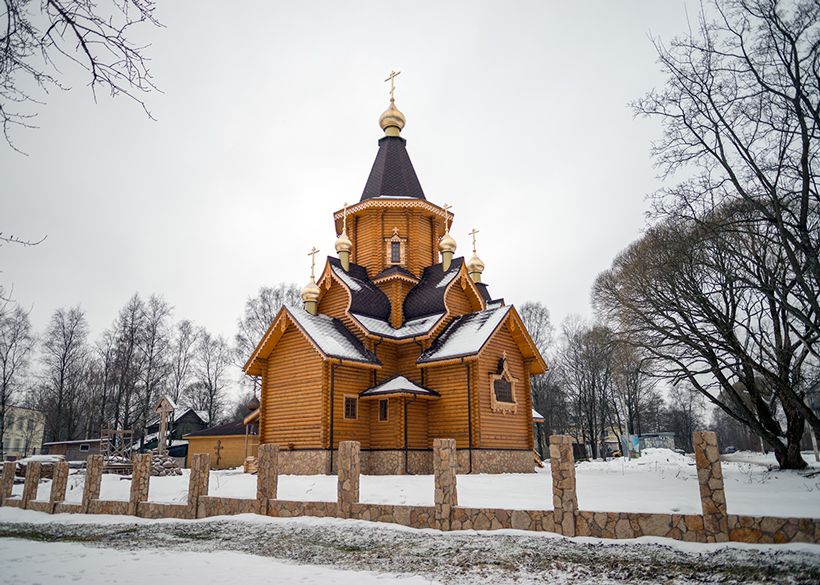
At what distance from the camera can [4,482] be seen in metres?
15.7

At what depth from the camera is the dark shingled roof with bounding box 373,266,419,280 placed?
22.7 m

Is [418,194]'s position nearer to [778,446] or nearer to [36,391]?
[778,446]

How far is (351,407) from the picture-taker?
19078mm

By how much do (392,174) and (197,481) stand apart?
1632cm

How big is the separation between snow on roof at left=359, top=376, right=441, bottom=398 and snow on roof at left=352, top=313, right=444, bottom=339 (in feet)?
5.84

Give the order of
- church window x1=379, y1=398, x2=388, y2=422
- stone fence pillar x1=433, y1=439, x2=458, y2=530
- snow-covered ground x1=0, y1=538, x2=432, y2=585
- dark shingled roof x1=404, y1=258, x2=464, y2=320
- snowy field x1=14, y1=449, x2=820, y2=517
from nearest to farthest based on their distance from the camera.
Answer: snow-covered ground x1=0, y1=538, x2=432, y2=585, stone fence pillar x1=433, y1=439, x2=458, y2=530, snowy field x1=14, y1=449, x2=820, y2=517, church window x1=379, y1=398, x2=388, y2=422, dark shingled roof x1=404, y1=258, x2=464, y2=320

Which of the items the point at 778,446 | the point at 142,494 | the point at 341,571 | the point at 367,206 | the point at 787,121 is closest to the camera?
the point at 341,571

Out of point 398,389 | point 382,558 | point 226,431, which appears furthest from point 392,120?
point 382,558

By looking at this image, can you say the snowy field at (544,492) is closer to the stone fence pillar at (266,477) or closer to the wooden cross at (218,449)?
the stone fence pillar at (266,477)

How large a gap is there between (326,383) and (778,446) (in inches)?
573

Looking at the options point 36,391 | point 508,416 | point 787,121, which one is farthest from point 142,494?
point 36,391

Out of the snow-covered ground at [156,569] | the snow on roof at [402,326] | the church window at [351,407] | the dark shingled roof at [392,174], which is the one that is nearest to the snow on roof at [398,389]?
the church window at [351,407]

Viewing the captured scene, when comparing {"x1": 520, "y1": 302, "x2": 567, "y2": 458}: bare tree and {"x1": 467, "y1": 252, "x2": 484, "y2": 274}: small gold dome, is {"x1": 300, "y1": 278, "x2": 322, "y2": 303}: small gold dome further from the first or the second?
{"x1": 520, "y1": 302, "x2": 567, "y2": 458}: bare tree

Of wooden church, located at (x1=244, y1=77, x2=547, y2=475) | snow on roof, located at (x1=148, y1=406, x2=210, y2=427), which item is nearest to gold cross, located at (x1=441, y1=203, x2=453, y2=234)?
wooden church, located at (x1=244, y1=77, x2=547, y2=475)
